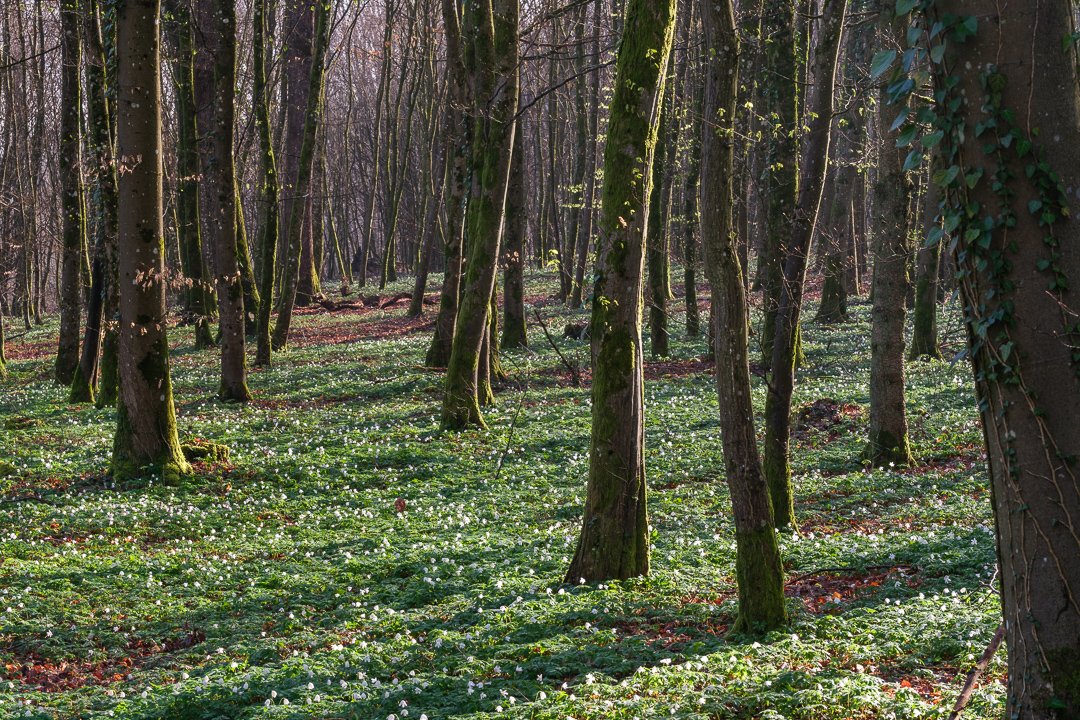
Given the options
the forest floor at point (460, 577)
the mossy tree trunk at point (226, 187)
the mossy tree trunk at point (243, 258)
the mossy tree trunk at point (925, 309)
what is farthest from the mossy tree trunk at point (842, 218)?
the mossy tree trunk at point (226, 187)

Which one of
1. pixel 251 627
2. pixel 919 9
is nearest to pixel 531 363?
pixel 251 627

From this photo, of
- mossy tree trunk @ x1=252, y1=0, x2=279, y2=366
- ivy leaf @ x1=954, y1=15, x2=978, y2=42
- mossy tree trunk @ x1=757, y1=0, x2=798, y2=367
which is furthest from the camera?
mossy tree trunk @ x1=252, y1=0, x2=279, y2=366

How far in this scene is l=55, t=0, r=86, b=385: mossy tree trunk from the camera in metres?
19.1

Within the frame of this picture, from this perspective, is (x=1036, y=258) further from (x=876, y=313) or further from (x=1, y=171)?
(x=1, y=171)

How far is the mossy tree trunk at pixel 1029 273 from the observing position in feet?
13.4

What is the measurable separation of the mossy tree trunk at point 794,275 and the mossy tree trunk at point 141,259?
917 centimetres

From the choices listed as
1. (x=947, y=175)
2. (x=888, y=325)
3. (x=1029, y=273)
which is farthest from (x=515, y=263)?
(x=1029, y=273)

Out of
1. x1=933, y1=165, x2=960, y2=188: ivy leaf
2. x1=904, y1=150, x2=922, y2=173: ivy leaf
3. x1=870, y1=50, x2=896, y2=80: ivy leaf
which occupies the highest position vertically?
x1=870, y1=50, x2=896, y2=80: ivy leaf

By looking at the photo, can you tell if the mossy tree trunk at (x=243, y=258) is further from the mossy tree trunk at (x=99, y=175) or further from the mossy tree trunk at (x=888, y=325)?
the mossy tree trunk at (x=888, y=325)

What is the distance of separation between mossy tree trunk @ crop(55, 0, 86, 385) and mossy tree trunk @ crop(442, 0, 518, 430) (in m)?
8.98

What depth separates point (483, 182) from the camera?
16.1 metres

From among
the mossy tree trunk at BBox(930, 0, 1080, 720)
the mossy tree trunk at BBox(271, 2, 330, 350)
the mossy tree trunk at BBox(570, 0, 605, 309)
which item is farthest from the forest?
the mossy tree trunk at BBox(570, 0, 605, 309)

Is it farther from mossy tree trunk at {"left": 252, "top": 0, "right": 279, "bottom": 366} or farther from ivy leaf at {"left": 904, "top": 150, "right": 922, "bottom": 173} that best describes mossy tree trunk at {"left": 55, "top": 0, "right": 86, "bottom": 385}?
ivy leaf at {"left": 904, "top": 150, "right": 922, "bottom": 173}

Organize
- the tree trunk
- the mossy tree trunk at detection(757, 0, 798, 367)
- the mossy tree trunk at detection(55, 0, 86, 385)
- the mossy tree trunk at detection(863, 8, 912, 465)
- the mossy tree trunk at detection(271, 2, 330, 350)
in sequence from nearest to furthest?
the mossy tree trunk at detection(863, 8, 912, 465) → the mossy tree trunk at detection(757, 0, 798, 367) → the mossy tree trunk at detection(55, 0, 86, 385) → the mossy tree trunk at detection(271, 2, 330, 350) → the tree trunk
